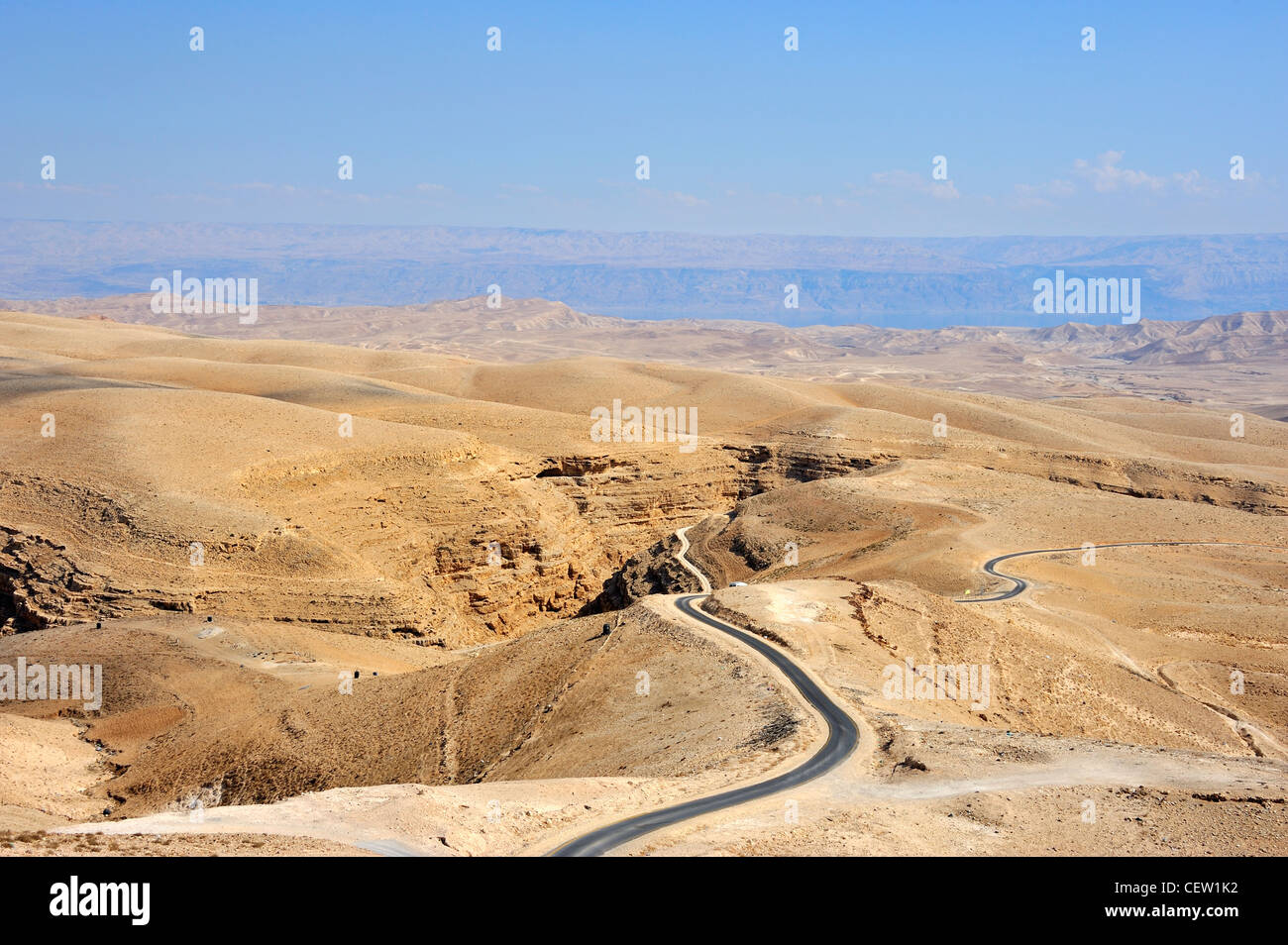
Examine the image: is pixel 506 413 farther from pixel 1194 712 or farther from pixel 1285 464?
pixel 1285 464

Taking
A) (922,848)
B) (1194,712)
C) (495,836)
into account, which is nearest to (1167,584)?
(1194,712)
